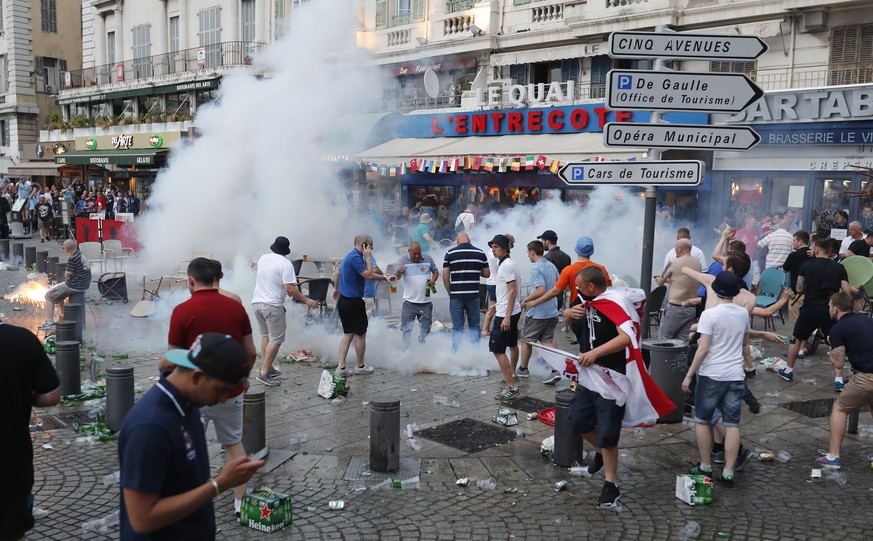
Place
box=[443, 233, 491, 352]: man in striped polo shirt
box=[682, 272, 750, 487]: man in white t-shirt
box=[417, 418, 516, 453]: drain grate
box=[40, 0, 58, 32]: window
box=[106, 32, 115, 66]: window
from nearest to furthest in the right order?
1. box=[682, 272, 750, 487]: man in white t-shirt
2. box=[417, 418, 516, 453]: drain grate
3. box=[443, 233, 491, 352]: man in striped polo shirt
4. box=[106, 32, 115, 66]: window
5. box=[40, 0, 58, 32]: window

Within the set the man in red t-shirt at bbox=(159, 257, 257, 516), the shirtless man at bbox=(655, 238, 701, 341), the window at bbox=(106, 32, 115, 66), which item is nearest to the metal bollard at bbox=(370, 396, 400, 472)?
the man in red t-shirt at bbox=(159, 257, 257, 516)

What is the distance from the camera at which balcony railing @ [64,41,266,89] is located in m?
28.4

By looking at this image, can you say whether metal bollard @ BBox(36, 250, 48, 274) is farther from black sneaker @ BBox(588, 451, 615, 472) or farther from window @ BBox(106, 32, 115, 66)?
window @ BBox(106, 32, 115, 66)

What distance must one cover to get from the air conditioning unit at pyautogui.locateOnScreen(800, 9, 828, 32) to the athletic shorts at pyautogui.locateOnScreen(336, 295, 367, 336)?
11907 millimetres

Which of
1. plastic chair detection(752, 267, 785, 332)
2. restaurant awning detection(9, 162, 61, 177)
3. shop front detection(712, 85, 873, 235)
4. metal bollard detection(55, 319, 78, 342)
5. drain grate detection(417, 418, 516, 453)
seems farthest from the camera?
restaurant awning detection(9, 162, 61, 177)

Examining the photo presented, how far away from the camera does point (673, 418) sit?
703cm

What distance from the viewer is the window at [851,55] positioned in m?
14.7

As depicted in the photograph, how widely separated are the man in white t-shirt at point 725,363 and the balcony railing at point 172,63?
77.9ft

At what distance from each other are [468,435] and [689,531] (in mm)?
2290

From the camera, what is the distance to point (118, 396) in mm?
6520

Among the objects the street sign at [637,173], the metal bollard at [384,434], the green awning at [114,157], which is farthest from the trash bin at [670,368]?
the green awning at [114,157]

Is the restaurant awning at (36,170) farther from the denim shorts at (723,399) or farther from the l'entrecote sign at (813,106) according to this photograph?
the denim shorts at (723,399)

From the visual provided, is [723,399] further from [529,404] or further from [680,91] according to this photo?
[680,91]

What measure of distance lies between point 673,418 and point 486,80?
Result: 15518 mm
